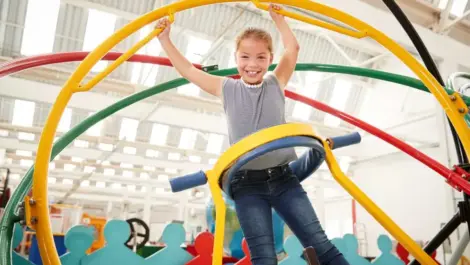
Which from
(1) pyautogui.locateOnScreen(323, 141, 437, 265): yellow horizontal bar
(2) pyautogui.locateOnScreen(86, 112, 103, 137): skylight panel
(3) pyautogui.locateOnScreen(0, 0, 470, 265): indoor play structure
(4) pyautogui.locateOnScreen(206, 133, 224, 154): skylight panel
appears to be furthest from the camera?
(4) pyautogui.locateOnScreen(206, 133, 224, 154): skylight panel

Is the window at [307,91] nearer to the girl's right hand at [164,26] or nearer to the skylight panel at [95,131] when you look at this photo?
the skylight panel at [95,131]

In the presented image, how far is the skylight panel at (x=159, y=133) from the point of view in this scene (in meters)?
10.9

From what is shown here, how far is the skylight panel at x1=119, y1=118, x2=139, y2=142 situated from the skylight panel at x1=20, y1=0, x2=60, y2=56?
2.95m

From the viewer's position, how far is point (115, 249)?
2230 mm

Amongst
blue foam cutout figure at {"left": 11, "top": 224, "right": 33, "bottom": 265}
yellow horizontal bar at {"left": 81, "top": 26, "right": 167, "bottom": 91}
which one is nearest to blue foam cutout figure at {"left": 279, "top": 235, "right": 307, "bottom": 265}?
blue foam cutout figure at {"left": 11, "top": 224, "right": 33, "bottom": 265}

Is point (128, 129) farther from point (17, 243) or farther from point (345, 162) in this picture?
point (17, 243)

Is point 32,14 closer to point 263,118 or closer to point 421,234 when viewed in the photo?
point 263,118

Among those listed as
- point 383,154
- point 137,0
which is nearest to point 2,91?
point 137,0

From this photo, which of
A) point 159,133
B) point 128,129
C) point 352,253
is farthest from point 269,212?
point 159,133

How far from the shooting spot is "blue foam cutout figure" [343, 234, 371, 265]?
3102mm

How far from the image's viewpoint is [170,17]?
1609mm

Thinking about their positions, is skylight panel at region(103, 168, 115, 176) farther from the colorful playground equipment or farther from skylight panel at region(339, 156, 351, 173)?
the colorful playground equipment

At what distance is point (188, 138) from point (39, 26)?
16.4ft

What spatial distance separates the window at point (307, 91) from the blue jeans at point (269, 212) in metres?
7.86
